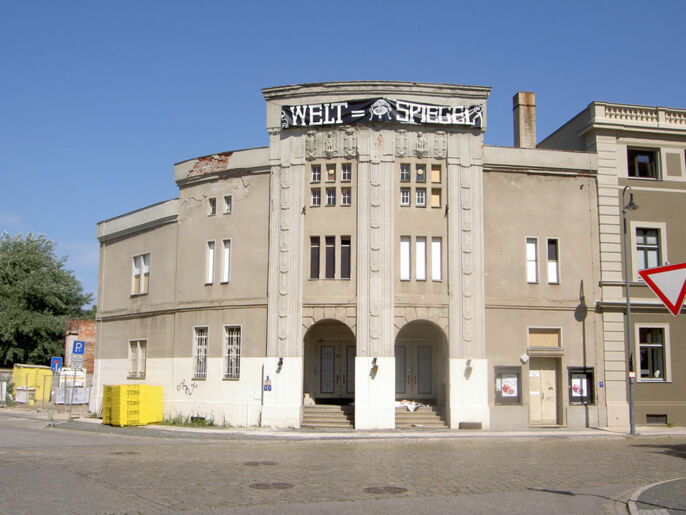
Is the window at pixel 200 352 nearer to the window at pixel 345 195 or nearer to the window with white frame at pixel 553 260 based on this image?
the window at pixel 345 195

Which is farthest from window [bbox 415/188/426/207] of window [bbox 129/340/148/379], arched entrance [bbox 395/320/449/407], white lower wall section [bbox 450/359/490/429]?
window [bbox 129/340/148/379]

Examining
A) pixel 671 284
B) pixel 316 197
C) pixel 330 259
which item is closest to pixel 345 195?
pixel 316 197

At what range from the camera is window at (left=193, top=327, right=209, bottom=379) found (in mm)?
30422

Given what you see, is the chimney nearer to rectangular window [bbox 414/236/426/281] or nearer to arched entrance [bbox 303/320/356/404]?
rectangular window [bbox 414/236/426/281]

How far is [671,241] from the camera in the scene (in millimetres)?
30328

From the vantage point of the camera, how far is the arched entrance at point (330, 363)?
3064 centimetres

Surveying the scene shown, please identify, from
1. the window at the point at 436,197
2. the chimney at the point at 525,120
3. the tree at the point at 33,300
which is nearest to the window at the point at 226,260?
the window at the point at 436,197

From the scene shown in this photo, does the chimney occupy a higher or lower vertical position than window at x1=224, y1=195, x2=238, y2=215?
higher

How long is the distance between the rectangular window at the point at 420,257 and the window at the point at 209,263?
8.57 m

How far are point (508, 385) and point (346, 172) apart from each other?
10275 millimetres

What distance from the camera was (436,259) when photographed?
93.8 ft

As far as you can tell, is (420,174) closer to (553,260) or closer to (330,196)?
(330,196)

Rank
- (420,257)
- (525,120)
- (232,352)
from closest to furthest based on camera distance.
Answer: (420,257) < (232,352) < (525,120)

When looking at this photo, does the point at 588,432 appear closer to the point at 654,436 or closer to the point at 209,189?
the point at 654,436
